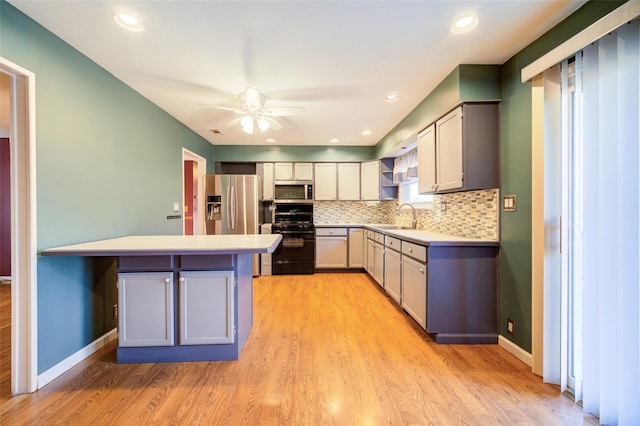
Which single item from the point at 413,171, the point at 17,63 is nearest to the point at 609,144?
the point at 413,171

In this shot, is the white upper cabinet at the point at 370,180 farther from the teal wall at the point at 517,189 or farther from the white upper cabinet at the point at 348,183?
the teal wall at the point at 517,189

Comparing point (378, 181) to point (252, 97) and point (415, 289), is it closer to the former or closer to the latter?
point (415, 289)

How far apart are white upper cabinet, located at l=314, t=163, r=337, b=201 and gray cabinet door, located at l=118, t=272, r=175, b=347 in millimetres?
3490

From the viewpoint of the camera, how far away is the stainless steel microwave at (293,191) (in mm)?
5102

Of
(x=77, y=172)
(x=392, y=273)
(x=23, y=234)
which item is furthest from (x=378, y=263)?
(x=23, y=234)

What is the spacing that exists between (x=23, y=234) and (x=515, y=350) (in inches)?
143

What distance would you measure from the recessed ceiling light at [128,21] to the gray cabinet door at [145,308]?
1.73 m

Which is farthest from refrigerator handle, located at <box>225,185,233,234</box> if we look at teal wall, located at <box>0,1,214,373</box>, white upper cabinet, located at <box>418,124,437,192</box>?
white upper cabinet, located at <box>418,124,437,192</box>

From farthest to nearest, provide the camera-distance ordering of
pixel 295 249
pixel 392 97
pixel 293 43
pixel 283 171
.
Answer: pixel 283 171 < pixel 295 249 < pixel 392 97 < pixel 293 43

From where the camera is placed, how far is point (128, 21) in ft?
5.76

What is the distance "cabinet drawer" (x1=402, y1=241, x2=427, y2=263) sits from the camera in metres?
2.46

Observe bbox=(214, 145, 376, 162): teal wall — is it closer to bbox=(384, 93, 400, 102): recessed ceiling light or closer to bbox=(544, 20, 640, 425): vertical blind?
bbox=(384, 93, 400, 102): recessed ceiling light

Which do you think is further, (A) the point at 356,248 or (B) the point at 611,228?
(A) the point at 356,248

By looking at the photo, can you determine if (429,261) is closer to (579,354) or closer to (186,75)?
(579,354)
